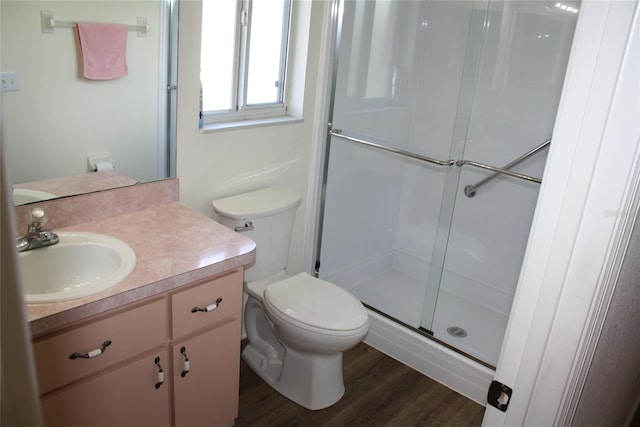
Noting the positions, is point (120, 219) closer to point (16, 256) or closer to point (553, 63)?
point (16, 256)

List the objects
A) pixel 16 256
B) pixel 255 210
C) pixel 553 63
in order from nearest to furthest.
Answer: pixel 16 256
pixel 255 210
pixel 553 63

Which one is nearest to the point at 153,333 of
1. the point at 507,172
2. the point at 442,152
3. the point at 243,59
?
the point at 243,59

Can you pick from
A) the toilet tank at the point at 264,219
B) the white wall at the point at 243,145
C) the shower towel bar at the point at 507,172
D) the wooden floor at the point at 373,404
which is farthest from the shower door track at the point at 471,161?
the wooden floor at the point at 373,404

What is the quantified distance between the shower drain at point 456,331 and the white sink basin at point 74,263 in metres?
1.71

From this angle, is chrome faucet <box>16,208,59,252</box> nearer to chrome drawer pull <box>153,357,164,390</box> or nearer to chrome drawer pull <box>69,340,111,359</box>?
chrome drawer pull <box>69,340,111,359</box>

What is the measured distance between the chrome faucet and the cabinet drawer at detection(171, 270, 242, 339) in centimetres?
43

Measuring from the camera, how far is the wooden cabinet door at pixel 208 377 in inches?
73.2

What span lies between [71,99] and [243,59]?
2.76 ft

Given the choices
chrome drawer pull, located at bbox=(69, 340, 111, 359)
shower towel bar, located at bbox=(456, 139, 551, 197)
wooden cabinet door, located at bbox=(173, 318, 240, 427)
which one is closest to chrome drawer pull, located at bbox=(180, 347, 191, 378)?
wooden cabinet door, located at bbox=(173, 318, 240, 427)

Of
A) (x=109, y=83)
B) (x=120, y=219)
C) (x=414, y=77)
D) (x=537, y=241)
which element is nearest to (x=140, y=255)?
(x=120, y=219)

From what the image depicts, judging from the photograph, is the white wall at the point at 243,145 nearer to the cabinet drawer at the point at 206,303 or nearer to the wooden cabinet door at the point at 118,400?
the cabinet drawer at the point at 206,303

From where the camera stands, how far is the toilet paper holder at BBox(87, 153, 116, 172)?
194 cm

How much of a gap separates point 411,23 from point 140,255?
202 centimetres

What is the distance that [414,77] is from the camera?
10.3ft
